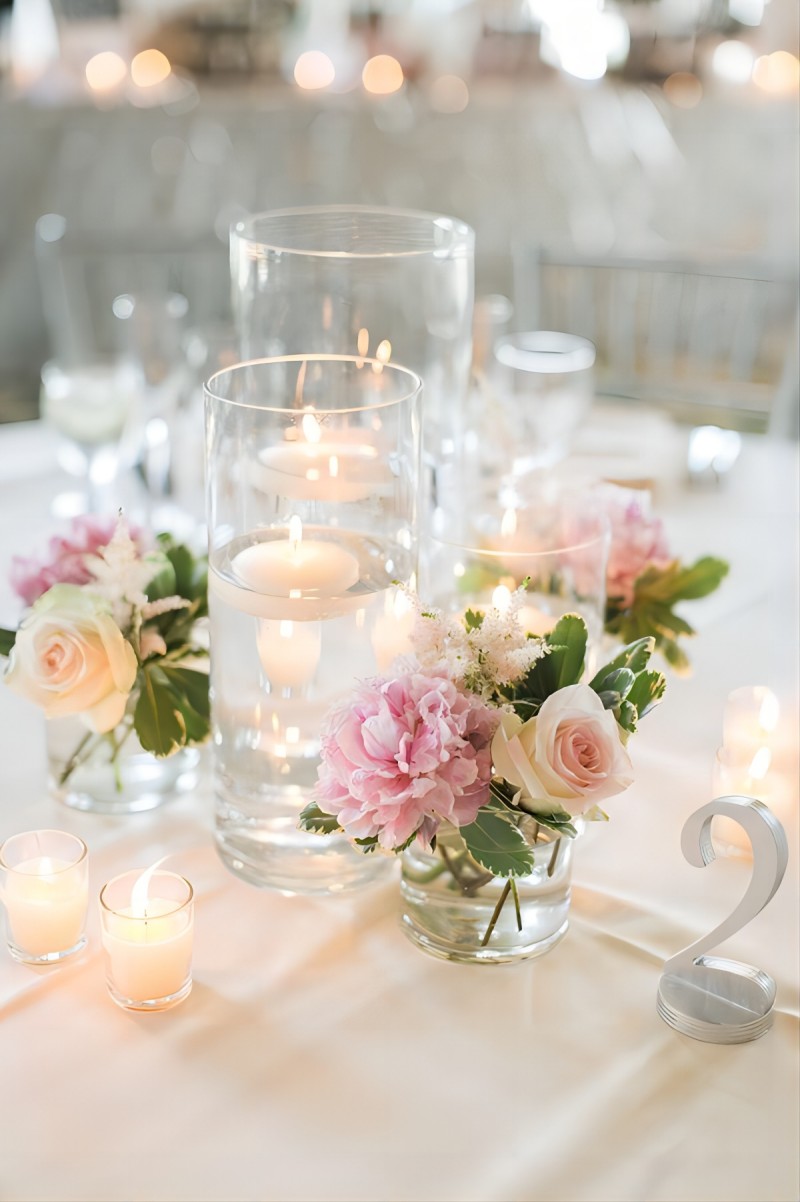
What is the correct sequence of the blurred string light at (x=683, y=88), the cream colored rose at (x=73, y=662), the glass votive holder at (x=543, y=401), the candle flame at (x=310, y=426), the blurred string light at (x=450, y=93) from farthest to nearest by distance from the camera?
the blurred string light at (x=450, y=93) → the blurred string light at (x=683, y=88) → the glass votive holder at (x=543, y=401) → the cream colored rose at (x=73, y=662) → the candle flame at (x=310, y=426)

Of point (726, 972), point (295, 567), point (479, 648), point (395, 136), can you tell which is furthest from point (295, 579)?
point (395, 136)

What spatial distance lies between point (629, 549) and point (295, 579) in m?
0.35

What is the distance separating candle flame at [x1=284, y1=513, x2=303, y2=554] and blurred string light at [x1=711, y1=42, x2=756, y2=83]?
8.61ft

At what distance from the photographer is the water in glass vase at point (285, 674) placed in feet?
2.60

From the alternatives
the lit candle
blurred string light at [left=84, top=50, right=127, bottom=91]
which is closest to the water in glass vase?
the lit candle

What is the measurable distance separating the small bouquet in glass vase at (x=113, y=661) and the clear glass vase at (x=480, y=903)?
0.70 feet

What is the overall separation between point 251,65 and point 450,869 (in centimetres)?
277

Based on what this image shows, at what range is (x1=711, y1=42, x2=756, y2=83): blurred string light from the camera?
299 cm

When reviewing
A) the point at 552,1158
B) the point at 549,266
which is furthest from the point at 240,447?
the point at 549,266

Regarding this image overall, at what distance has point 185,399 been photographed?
143 cm

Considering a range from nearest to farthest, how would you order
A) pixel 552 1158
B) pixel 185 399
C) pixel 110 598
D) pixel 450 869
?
pixel 552 1158 < pixel 450 869 < pixel 110 598 < pixel 185 399

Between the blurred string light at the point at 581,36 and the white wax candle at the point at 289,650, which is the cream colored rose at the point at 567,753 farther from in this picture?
the blurred string light at the point at 581,36

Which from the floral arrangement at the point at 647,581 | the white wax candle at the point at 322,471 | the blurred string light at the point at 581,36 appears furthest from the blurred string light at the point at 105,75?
the white wax candle at the point at 322,471

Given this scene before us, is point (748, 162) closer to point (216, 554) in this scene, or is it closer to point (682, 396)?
point (682, 396)
